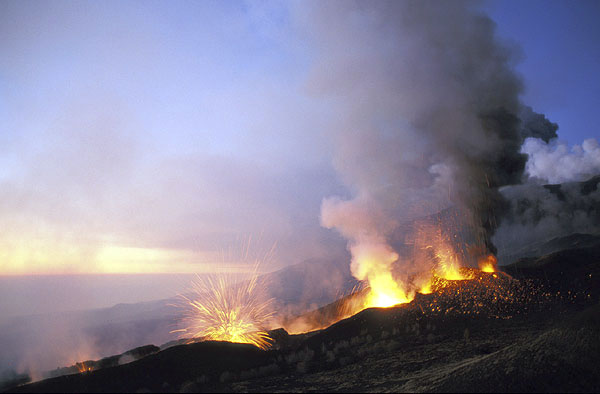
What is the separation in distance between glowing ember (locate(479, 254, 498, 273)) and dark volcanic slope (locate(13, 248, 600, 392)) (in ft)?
21.9

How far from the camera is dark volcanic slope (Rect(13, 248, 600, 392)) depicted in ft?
46.8

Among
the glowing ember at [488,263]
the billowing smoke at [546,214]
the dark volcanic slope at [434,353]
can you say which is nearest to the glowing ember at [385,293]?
the dark volcanic slope at [434,353]

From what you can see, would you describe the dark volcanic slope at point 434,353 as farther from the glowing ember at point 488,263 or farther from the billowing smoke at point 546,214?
the billowing smoke at point 546,214

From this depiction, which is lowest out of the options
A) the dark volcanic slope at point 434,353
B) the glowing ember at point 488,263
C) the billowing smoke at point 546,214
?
the dark volcanic slope at point 434,353

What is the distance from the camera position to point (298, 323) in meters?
52.2

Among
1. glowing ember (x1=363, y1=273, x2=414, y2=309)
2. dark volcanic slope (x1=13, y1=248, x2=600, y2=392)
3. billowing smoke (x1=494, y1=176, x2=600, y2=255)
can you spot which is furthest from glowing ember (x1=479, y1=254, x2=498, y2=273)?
billowing smoke (x1=494, y1=176, x2=600, y2=255)

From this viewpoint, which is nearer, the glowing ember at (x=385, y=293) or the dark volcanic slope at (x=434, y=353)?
the dark volcanic slope at (x=434, y=353)

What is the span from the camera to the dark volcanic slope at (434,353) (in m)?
14.3

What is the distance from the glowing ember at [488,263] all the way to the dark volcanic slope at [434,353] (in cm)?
667

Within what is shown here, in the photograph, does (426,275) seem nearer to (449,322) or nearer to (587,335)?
(449,322)

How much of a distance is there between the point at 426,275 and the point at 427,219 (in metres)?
156

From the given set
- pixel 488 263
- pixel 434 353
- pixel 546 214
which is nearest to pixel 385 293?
pixel 488 263

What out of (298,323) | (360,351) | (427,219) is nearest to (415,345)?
(360,351)

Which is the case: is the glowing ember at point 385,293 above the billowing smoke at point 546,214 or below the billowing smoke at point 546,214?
below
